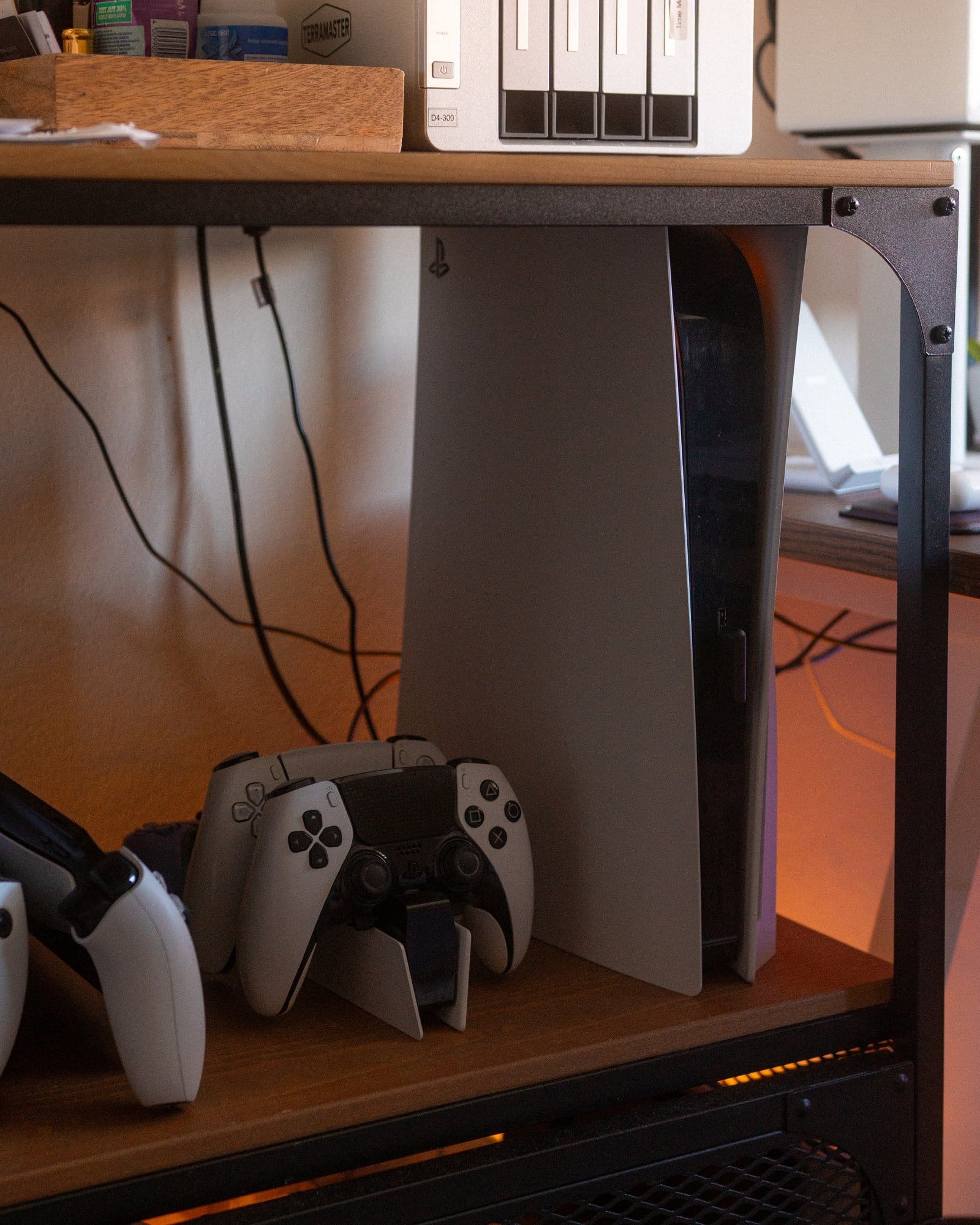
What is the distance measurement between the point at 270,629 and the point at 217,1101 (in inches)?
24.4

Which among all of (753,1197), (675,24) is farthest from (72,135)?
(753,1197)

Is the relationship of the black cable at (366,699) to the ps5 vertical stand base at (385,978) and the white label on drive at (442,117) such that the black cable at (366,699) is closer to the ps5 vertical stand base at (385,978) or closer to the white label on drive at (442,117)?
the ps5 vertical stand base at (385,978)

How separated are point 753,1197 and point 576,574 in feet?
1.34

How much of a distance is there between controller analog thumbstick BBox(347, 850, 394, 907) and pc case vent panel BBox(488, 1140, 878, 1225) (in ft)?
0.67

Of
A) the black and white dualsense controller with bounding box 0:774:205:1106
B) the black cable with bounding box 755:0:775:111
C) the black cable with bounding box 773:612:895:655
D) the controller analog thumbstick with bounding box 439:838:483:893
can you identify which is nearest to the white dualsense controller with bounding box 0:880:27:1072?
the black and white dualsense controller with bounding box 0:774:205:1106

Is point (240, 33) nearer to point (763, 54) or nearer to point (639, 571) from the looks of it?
point (639, 571)

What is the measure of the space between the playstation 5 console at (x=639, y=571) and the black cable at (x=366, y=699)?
0.38 m

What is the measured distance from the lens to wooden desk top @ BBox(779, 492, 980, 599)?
86cm

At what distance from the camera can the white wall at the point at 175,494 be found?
1.14 m

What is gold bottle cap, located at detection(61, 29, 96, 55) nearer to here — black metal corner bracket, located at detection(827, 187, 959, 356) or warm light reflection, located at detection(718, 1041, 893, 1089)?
black metal corner bracket, located at detection(827, 187, 959, 356)

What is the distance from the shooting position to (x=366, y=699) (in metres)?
1.34

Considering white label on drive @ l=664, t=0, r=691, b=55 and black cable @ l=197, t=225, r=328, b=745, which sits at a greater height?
white label on drive @ l=664, t=0, r=691, b=55

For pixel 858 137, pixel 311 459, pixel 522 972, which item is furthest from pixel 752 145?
pixel 522 972

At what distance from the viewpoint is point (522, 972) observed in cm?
87
